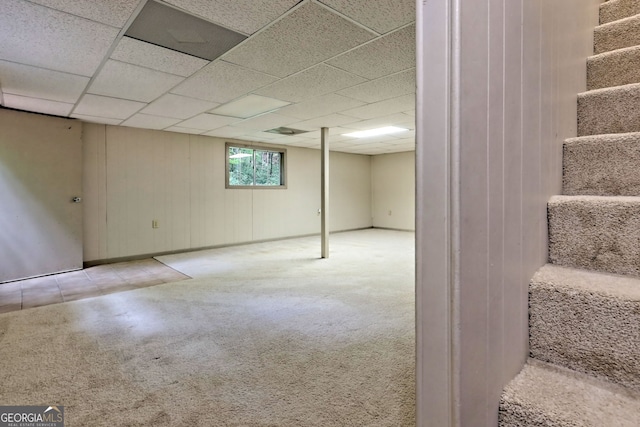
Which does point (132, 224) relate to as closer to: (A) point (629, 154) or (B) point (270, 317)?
(B) point (270, 317)

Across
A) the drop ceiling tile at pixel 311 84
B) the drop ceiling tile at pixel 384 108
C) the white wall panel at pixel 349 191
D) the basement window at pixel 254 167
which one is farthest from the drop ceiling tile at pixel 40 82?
the white wall panel at pixel 349 191

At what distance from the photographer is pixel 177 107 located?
4.06 meters

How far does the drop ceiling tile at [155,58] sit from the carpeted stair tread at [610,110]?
8.36 feet

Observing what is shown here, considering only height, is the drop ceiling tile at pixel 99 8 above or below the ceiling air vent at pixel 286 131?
below

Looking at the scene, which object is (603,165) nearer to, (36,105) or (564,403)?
(564,403)

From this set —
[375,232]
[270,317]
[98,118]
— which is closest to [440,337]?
[270,317]

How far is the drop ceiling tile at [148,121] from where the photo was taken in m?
4.60

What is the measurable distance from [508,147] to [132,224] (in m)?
5.86

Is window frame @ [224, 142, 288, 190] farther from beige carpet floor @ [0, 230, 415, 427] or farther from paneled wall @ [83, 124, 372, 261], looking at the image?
beige carpet floor @ [0, 230, 415, 427]

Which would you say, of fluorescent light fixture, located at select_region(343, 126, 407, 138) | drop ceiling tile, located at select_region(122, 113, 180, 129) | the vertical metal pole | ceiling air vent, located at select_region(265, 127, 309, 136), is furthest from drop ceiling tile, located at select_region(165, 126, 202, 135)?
fluorescent light fixture, located at select_region(343, 126, 407, 138)

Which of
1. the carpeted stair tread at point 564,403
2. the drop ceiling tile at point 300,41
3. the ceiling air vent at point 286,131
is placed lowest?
the carpeted stair tread at point 564,403

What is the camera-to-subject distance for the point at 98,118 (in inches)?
182

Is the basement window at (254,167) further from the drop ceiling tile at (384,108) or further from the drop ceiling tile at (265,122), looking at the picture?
the drop ceiling tile at (384,108)

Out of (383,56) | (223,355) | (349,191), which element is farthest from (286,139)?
(223,355)
